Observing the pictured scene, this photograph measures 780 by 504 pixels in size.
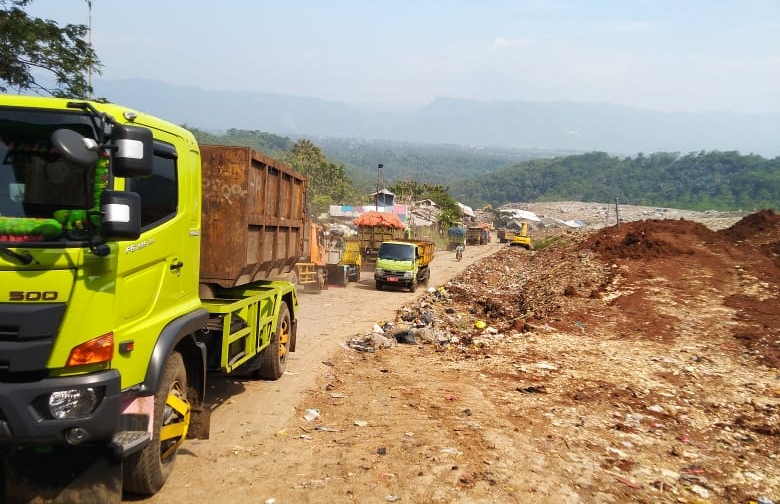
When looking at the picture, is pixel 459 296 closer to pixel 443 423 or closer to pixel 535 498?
pixel 443 423

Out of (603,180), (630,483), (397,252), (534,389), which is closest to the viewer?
(630,483)

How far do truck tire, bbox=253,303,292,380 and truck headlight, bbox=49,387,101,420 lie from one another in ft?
14.0

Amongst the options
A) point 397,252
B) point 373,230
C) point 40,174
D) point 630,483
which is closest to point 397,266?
point 397,252

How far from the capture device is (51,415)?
336 cm

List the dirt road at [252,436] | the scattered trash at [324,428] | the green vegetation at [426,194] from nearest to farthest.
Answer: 1. the dirt road at [252,436]
2. the scattered trash at [324,428]
3. the green vegetation at [426,194]

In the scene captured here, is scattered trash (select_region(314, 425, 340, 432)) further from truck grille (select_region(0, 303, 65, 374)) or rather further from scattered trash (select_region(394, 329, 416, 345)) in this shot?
scattered trash (select_region(394, 329, 416, 345))

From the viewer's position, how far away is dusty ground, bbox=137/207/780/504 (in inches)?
198

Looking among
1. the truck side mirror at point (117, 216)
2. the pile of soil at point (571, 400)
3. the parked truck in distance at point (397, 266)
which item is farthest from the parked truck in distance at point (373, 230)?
the truck side mirror at point (117, 216)

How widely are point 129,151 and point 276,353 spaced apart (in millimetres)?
4825

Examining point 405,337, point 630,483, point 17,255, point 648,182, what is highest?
point 648,182

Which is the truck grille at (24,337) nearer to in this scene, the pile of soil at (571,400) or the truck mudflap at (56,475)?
the truck mudflap at (56,475)

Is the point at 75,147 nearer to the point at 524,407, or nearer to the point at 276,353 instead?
the point at 276,353

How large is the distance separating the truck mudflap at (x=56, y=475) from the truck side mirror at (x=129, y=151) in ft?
5.48

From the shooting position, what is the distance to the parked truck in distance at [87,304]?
3301 millimetres
